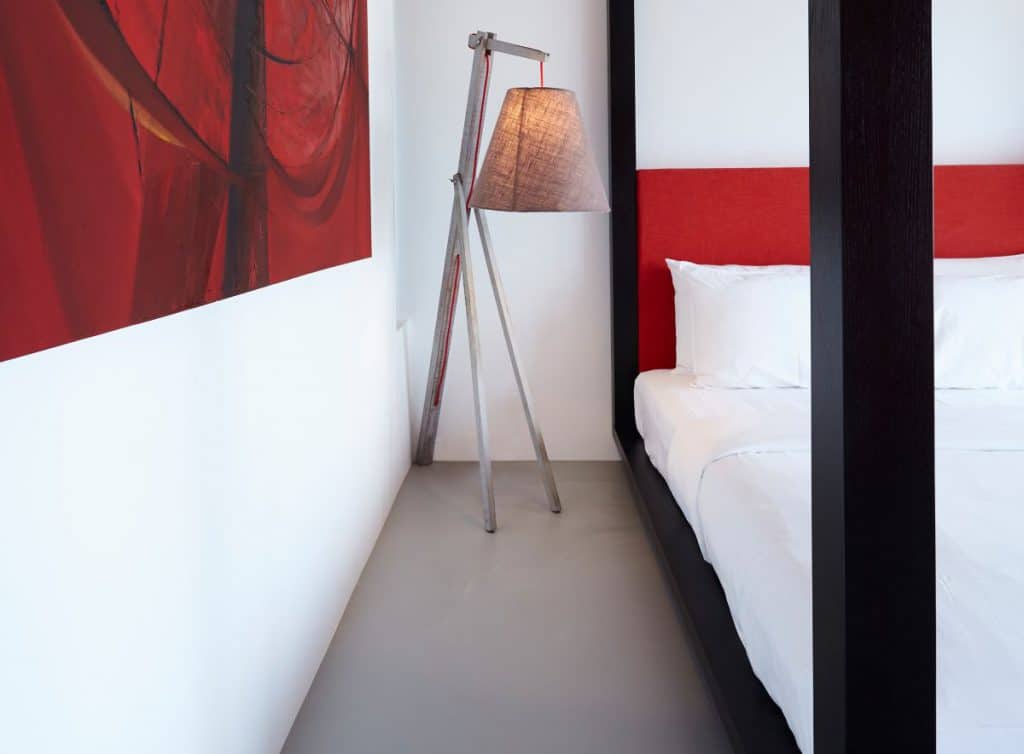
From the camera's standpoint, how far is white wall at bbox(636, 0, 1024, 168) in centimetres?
399

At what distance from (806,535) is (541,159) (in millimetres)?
1725

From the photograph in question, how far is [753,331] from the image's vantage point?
335 cm

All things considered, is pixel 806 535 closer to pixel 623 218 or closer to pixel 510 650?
pixel 510 650

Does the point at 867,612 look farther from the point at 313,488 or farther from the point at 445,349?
the point at 445,349

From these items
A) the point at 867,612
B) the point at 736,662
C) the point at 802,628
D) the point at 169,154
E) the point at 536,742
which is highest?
the point at 169,154

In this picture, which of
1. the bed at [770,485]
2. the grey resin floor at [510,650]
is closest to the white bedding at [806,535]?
the bed at [770,485]

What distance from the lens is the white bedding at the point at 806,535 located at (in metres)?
1.17

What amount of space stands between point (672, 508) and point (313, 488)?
102 cm

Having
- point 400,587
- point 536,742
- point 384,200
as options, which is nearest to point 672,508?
point 400,587

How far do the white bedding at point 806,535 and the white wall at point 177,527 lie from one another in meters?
0.83

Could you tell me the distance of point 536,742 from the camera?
1.93 meters

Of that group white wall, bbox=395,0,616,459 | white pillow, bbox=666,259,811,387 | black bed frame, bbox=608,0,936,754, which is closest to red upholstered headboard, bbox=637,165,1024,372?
white wall, bbox=395,0,616,459

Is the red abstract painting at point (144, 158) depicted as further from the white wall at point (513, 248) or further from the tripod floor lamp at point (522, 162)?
the white wall at point (513, 248)

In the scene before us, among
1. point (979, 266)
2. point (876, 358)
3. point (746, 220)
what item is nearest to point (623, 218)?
point (746, 220)
